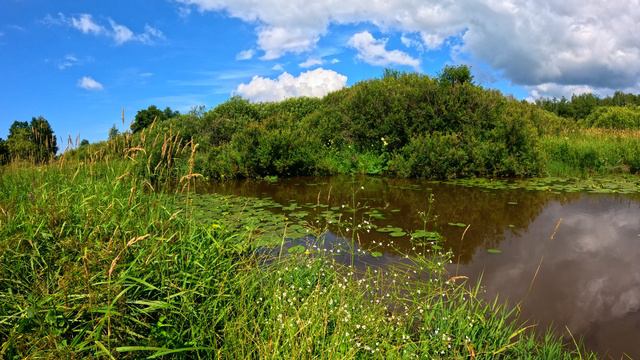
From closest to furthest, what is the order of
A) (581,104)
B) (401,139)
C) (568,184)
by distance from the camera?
(568,184) → (401,139) → (581,104)

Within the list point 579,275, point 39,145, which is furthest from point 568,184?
point 39,145

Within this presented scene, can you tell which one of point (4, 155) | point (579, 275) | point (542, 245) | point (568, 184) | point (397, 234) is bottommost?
point (579, 275)

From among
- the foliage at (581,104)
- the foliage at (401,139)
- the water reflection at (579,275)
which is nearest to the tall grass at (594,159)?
the foliage at (401,139)

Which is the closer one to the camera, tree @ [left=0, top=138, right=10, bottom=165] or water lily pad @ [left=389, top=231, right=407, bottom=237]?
water lily pad @ [left=389, top=231, right=407, bottom=237]

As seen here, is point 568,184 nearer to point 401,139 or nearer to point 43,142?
point 401,139

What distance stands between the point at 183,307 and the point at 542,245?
5.62m

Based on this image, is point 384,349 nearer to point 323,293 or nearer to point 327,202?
point 323,293

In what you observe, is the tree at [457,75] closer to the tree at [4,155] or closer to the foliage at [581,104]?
the tree at [4,155]

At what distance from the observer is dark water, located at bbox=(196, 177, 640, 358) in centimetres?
439

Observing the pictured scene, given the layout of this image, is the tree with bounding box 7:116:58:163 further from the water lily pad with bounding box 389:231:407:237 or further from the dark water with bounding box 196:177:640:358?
the water lily pad with bounding box 389:231:407:237

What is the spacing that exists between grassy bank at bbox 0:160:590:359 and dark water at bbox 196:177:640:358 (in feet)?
2.18

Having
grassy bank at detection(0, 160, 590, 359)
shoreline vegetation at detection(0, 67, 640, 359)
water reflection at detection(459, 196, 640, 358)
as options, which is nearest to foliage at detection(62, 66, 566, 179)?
water reflection at detection(459, 196, 640, 358)

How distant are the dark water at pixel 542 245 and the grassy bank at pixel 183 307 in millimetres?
664

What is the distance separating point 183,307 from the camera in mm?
3012
